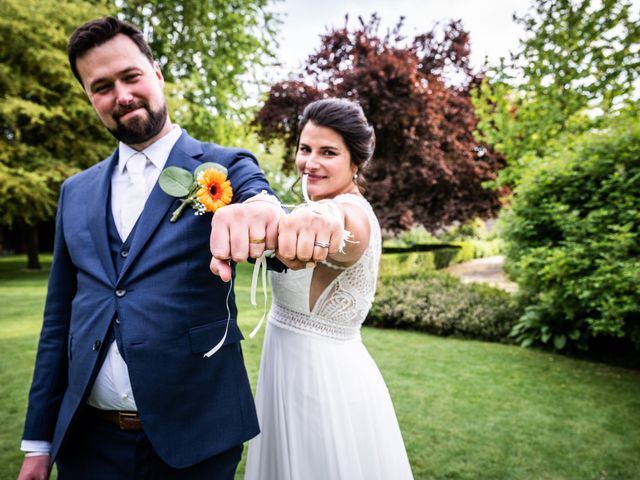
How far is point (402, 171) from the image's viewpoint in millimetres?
13523

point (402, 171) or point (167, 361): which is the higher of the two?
point (402, 171)

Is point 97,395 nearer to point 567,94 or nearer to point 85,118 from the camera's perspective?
point 567,94

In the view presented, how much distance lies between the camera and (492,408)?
4699 mm

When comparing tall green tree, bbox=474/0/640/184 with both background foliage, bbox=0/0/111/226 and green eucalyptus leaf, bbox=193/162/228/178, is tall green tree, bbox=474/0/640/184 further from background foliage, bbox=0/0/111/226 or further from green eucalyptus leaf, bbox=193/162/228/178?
background foliage, bbox=0/0/111/226

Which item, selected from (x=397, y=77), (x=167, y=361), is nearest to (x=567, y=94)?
(x=167, y=361)

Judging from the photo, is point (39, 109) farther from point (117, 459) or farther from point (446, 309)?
point (117, 459)

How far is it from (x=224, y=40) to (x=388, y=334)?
11787 mm

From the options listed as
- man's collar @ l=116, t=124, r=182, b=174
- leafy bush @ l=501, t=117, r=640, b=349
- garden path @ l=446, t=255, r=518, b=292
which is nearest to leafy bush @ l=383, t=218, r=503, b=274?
garden path @ l=446, t=255, r=518, b=292

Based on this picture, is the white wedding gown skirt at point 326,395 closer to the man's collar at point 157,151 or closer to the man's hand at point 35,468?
the man's collar at point 157,151

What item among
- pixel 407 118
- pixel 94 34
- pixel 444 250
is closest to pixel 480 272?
pixel 444 250

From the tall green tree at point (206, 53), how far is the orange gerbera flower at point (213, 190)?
13299 mm

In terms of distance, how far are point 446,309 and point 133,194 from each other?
7.16 meters

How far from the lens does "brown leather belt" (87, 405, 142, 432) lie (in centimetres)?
156

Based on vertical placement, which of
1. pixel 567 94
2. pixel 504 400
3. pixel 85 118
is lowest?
pixel 504 400
